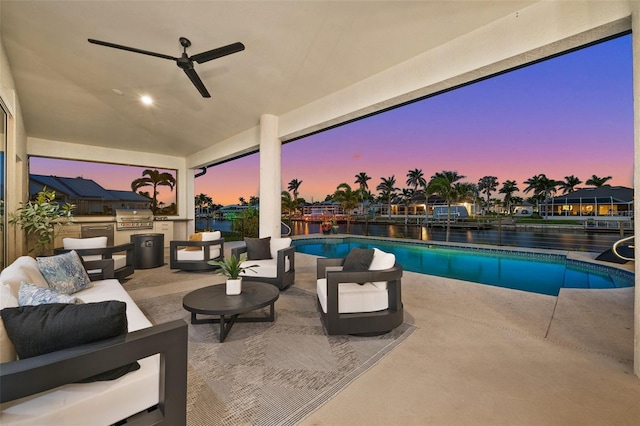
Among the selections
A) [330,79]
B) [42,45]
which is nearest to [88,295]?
[42,45]

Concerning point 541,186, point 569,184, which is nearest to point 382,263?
point 541,186

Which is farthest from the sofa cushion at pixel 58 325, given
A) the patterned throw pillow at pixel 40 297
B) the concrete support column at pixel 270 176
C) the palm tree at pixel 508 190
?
the palm tree at pixel 508 190

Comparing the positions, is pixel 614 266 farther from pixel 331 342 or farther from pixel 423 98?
pixel 331 342

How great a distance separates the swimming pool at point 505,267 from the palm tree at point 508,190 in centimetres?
960

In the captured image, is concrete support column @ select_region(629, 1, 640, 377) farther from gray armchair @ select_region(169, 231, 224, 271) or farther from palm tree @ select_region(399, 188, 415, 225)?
palm tree @ select_region(399, 188, 415, 225)

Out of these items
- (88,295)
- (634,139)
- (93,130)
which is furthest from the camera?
(93,130)

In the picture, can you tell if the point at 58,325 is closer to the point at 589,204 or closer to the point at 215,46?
the point at 215,46

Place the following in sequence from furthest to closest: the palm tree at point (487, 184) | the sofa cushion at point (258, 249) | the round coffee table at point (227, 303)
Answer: the palm tree at point (487, 184)
the sofa cushion at point (258, 249)
the round coffee table at point (227, 303)

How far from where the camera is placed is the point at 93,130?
6.76 m

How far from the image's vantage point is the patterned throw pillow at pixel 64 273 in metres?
2.57

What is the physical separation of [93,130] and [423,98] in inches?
310

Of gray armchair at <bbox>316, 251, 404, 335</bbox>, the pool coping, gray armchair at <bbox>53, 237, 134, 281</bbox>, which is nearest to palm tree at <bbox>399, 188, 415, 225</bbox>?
the pool coping

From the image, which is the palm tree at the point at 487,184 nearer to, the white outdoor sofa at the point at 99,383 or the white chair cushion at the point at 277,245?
the white chair cushion at the point at 277,245

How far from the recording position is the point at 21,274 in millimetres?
1970
